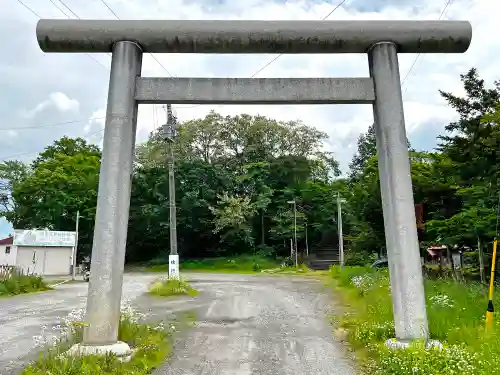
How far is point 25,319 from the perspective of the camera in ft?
35.8

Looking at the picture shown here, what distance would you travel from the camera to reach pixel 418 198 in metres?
17.2

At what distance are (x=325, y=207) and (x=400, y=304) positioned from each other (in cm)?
3701

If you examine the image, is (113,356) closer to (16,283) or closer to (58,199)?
(16,283)

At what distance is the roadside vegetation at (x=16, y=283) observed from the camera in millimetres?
17520

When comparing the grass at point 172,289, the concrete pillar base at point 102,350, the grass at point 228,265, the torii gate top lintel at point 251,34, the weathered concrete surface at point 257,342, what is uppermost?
the torii gate top lintel at point 251,34

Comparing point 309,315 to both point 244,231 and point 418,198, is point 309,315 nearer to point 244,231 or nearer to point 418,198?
point 418,198

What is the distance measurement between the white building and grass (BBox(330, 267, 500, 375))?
1024 inches

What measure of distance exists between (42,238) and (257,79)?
29.0m

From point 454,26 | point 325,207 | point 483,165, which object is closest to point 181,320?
point 454,26

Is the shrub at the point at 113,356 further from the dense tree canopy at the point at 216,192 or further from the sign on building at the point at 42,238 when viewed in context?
the dense tree canopy at the point at 216,192

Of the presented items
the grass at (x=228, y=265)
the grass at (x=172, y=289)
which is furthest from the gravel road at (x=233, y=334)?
the grass at (x=228, y=265)

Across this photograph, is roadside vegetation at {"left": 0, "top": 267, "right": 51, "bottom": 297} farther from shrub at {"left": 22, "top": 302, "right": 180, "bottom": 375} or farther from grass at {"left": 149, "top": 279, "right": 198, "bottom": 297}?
shrub at {"left": 22, "top": 302, "right": 180, "bottom": 375}

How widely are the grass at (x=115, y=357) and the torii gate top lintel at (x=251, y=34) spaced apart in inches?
175

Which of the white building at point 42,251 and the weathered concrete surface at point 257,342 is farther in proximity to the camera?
the white building at point 42,251
